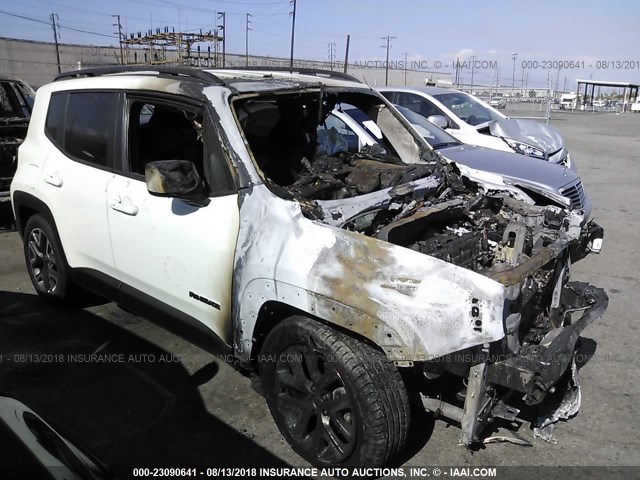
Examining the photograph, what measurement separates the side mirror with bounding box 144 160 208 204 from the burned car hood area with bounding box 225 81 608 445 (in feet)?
0.95

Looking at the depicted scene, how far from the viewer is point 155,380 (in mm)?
3637

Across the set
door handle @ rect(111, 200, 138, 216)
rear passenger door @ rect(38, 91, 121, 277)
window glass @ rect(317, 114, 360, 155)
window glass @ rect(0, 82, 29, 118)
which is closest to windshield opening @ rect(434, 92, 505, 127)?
window glass @ rect(317, 114, 360, 155)

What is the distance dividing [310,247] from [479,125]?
7.00 metres

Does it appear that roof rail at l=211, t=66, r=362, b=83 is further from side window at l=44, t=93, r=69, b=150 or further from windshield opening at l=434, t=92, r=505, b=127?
windshield opening at l=434, t=92, r=505, b=127

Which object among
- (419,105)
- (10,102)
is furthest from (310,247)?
(10,102)

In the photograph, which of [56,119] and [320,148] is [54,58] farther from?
[320,148]

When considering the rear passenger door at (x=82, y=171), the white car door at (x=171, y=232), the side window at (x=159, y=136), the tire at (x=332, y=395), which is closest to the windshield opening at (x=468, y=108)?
the side window at (x=159, y=136)

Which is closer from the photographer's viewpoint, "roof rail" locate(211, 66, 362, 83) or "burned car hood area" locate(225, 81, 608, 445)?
"burned car hood area" locate(225, 81, 608, 445)

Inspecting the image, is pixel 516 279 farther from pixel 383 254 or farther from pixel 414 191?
pixel 414 191

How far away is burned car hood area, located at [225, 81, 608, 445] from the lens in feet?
7.64

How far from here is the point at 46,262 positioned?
14.9 ft

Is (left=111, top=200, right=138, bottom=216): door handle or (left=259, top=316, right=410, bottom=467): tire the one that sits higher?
(left=111, top=200, right=138, bottom=216): door handle

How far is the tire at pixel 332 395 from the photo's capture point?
246 cm

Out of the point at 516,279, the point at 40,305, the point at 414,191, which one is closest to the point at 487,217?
the point at 414,191
